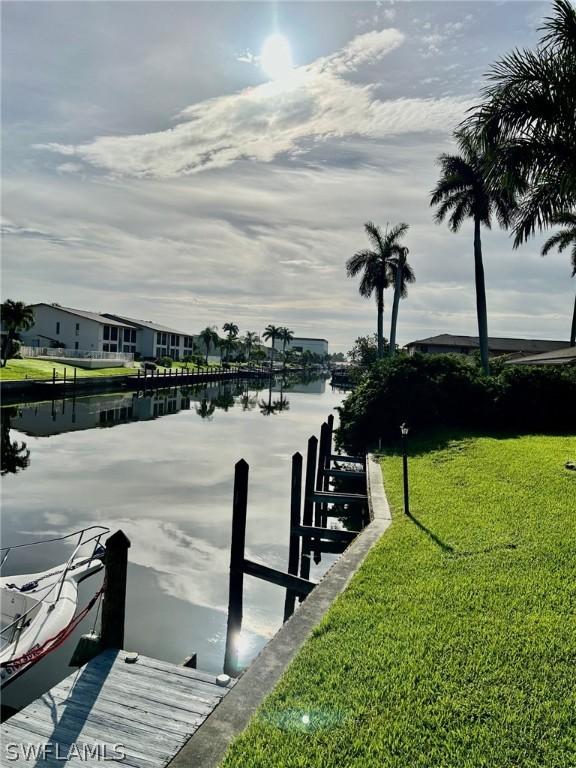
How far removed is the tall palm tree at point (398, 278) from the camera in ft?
153

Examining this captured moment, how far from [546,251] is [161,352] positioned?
239 feet

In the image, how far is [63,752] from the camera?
4.92 m

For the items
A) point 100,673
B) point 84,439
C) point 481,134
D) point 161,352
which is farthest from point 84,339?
point 100,673

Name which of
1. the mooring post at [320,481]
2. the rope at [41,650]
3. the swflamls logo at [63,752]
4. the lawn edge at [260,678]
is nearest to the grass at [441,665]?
the lawn edge at [260,678]

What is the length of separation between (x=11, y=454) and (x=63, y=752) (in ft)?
72.4

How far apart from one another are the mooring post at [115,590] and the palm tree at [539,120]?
14326 mm

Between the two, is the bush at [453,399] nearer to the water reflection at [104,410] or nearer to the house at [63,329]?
the water reflection at [104,410]

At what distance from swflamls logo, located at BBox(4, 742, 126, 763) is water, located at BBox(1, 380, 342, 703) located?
10.7 feet

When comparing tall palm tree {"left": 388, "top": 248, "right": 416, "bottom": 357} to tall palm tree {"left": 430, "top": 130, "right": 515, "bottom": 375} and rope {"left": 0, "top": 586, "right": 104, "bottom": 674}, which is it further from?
rope {"left": 0, "top": 586, "right": 104, "bottom": 674}

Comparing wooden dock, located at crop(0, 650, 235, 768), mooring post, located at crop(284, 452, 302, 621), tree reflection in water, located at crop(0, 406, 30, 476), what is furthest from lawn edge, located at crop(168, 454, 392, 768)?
tree reflection in water, located at crop(0, 406, 30, 476)

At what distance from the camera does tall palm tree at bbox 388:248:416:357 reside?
4662 centimetres

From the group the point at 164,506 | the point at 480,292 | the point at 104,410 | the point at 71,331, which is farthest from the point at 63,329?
the point at 164,506

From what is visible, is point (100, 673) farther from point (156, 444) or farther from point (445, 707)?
point (156, 444)

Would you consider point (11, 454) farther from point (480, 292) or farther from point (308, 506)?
point (480, 292)
